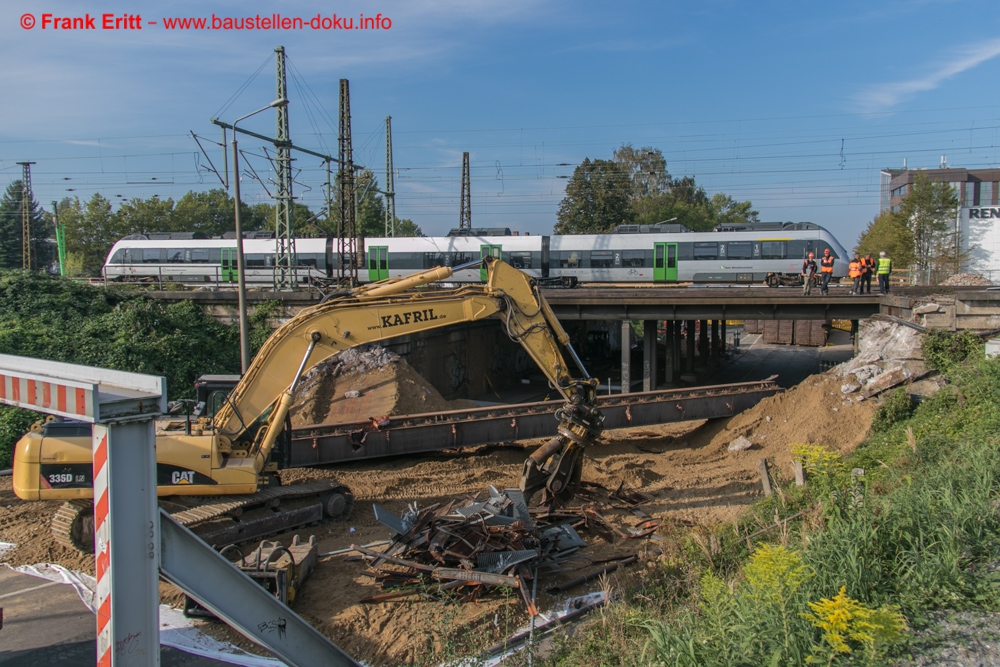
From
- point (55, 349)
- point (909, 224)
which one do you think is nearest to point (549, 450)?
point (55, 349)

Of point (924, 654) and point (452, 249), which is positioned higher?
point (452, 249)

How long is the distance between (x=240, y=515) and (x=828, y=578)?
25.4ft

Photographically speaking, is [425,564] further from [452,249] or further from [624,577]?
[452,249]

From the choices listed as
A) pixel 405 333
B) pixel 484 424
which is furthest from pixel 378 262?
pixel 405 333

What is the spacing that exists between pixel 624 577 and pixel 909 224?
123 ft

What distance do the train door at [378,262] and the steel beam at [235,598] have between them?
94.5 ft

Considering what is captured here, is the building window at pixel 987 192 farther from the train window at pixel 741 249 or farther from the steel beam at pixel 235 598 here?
the steel beam at pixel 235 598

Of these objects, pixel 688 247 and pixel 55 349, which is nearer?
pixel 55 349

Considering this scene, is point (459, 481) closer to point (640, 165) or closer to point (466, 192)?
point (466, 192)

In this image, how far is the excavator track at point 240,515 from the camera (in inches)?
363

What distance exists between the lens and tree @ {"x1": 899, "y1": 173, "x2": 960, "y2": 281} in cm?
3653

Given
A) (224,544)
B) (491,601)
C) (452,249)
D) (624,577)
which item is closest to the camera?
(491,601)

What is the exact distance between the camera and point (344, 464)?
47.9ft

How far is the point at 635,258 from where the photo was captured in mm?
30703
